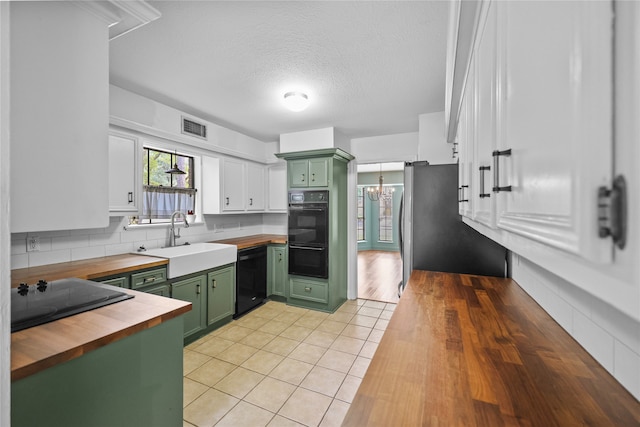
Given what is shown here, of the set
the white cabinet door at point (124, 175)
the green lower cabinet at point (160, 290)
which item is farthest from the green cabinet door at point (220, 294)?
the white cabinet door at point (124, 175)

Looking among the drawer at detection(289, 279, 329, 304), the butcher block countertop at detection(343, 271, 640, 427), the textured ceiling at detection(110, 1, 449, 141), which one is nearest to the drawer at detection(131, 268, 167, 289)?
the textured ceiling at detection(110, 1, 449, 141)

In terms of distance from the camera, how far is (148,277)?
2480 millimetres

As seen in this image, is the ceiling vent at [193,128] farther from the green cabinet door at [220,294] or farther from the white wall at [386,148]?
the white wall at [386,148]

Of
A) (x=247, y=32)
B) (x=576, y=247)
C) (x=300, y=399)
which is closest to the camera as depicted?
(x=576, y=247)

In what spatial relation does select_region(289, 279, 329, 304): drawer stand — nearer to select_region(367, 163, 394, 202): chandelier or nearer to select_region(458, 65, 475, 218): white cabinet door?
select_region(458, 65, 475, 218): white cabinet door

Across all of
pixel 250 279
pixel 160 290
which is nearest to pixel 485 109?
pixel 160 290

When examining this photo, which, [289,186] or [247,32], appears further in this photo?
[289,186]

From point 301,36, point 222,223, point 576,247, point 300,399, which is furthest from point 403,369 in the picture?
point 222,223

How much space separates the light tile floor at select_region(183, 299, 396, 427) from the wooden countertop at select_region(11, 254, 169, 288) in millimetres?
983

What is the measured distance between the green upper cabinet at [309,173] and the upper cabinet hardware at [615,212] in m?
3.49

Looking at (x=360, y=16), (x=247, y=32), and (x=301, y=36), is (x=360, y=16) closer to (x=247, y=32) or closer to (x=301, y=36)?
(x=301, y=36)

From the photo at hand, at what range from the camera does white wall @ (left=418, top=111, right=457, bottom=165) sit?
3.29 metres

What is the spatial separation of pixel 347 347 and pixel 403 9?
282cm

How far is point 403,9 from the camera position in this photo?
5.29ft
